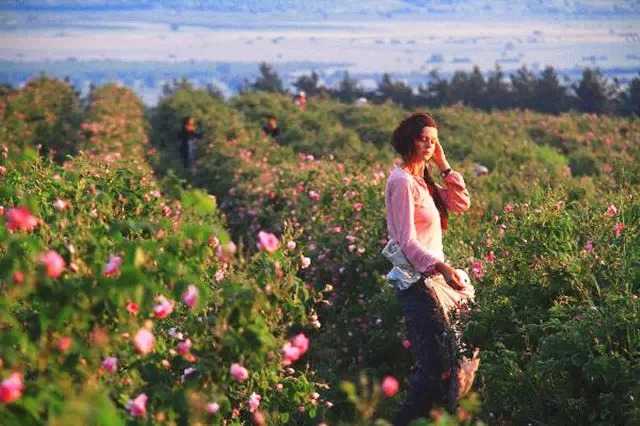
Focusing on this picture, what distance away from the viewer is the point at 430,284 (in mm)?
5773

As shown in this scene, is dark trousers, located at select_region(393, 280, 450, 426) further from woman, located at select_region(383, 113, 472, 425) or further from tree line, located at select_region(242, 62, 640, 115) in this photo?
tree line, located at select_region(242, 62, 640, 115)

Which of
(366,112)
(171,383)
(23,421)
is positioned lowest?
(366,112)

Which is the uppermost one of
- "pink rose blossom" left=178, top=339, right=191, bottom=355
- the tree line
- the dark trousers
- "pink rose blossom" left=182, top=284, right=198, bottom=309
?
"pink rose blossom" left=182, top=284, right=198, bottom=309

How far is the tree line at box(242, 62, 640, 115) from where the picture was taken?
41312 mm

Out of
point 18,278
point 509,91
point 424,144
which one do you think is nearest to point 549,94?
point 509,91

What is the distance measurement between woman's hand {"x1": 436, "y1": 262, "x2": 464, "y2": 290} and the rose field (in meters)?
0.43

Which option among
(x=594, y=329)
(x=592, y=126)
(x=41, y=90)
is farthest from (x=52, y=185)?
(x=41, y=90)

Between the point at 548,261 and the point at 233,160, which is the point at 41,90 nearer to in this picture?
the point at 233,160

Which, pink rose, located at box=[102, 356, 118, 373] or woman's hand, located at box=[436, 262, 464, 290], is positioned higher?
pink rose, located at box=[102, 356, 118, 373]

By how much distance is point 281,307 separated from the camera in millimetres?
5156

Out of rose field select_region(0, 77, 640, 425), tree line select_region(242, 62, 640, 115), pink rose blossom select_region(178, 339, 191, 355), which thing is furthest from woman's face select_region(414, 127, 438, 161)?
tree line select_region(242, 62, 640, 115)

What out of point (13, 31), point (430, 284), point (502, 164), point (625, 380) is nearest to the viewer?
point (625, 380)

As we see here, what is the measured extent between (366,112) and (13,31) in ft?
339

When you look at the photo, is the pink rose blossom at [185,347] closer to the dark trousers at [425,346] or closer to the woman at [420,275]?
the woman at [420,275]
